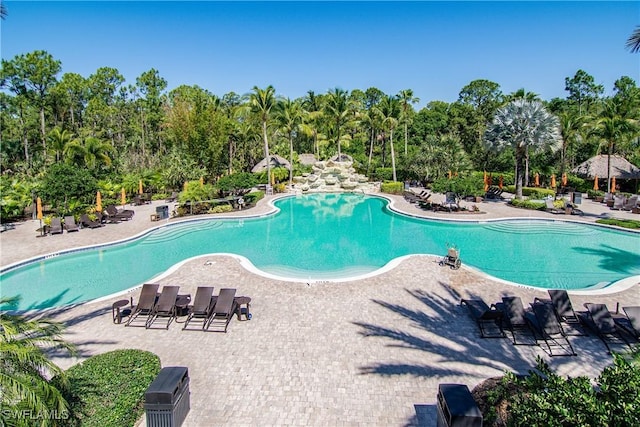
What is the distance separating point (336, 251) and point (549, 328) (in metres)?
9.56

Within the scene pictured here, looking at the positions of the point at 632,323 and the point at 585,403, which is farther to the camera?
the point at 632,323

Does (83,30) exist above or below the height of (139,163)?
above

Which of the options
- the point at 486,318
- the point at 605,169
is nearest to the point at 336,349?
the point at 486,318

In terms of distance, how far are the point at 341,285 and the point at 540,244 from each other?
1124cm

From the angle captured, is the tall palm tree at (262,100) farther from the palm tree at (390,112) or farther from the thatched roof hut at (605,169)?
the thatched roof hut at (605,169)

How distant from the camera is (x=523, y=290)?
1027cm

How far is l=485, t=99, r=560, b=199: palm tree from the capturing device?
2477cm

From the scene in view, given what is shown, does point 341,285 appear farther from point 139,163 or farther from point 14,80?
point 14,80

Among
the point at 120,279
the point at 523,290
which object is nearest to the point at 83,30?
the point at 120,279

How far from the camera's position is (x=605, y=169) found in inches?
1154

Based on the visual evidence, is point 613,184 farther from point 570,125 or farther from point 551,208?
point 551,208

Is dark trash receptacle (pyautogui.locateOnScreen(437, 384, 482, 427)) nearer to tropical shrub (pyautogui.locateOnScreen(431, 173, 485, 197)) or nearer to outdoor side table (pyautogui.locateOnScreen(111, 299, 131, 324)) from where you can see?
outdoor side table (pyautogui.locateOnScreen(111, 299, 131, 324))

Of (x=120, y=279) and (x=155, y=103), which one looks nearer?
(x=120, y=279)

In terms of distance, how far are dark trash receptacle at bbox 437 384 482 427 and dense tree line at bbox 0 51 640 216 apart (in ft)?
80.5
